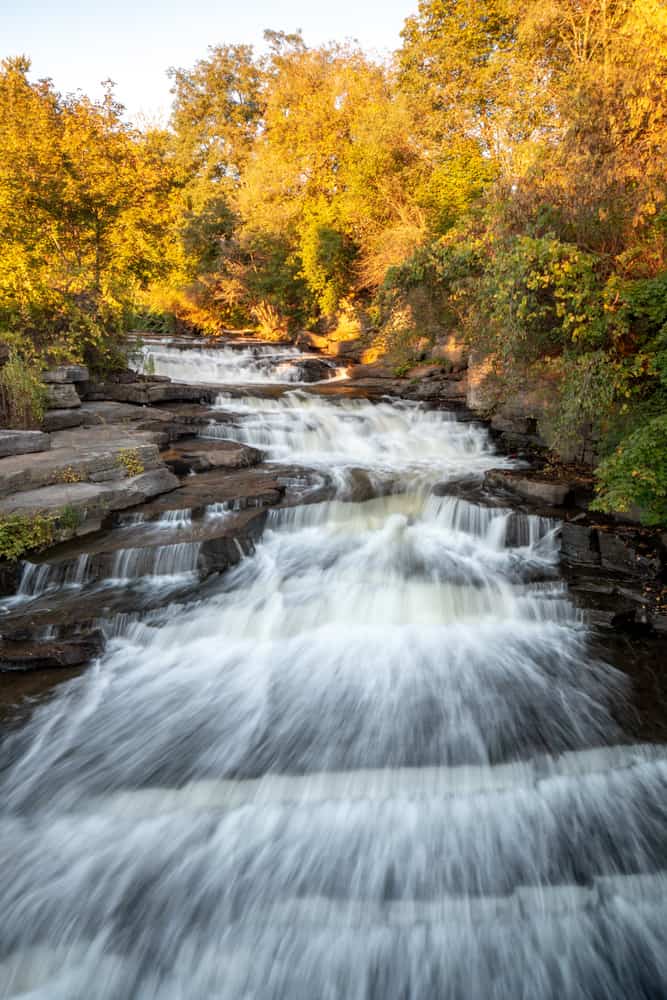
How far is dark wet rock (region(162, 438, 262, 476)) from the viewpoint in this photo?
10.1 meters

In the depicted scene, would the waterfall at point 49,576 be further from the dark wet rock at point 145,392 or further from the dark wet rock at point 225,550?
the dark wet rock at point 145,392

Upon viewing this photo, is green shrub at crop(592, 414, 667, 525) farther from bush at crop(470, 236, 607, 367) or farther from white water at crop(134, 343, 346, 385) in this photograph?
white water at crop(134, 343, 346, 385)

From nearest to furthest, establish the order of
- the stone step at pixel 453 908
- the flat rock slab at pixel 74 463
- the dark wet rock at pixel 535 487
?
the stone step at pixel 453 908 → the flat rock slab at pixel 74 463 → the dark wet rock at pixel 535 487

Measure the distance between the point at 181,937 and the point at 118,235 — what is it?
14.8 m

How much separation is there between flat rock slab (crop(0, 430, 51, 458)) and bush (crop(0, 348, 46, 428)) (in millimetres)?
931

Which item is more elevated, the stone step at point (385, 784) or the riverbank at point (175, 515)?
the riverbank at point (175, 515)

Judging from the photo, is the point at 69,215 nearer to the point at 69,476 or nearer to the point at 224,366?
the point at 224,366

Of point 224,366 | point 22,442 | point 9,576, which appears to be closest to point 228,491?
point 22,442

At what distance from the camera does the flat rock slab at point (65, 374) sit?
11094mm

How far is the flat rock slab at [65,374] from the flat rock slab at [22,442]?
2.49 meters

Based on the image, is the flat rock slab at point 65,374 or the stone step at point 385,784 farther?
the flat rock slab at point 65,374

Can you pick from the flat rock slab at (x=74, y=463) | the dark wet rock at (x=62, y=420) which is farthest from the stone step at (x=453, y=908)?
the dark wet rock at (x=62, y=420)

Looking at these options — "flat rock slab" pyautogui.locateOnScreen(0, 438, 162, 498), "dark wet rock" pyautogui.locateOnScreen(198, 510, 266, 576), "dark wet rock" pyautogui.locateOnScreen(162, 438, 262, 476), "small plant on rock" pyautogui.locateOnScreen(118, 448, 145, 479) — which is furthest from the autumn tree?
"dark wet rock" pyautogui.locateOnScreen(198, 510, 266, 576)

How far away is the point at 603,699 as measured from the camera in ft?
16.7
